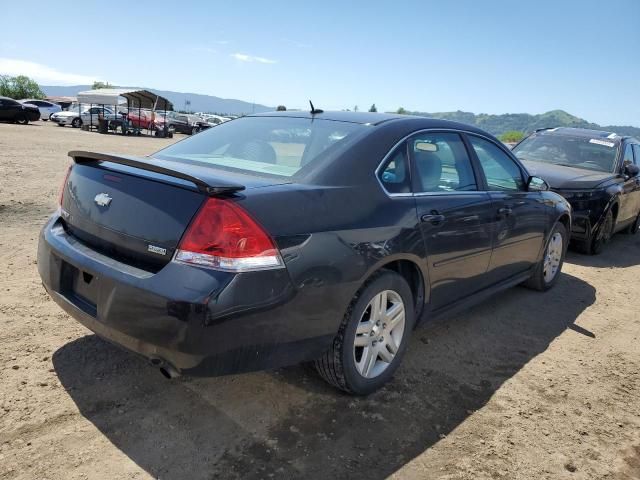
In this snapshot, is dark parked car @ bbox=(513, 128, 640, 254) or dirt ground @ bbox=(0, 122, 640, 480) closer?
dirt ground @ bbox=(0, 122, 640, 480)

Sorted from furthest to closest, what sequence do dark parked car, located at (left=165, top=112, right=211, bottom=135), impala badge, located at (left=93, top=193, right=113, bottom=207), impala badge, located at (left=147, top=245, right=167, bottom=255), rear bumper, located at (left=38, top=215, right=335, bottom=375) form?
dark parked car, located at (left=165, top=112, right=211, bottom=135), impala badge, located at (left=93, top=193, right=113, bottom=207), impala badge, located at (left=147, top=245, right=167, bottom=255), rear bumper, located at (left=38, top=215, right=335, bottom=375)

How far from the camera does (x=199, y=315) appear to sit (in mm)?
2215

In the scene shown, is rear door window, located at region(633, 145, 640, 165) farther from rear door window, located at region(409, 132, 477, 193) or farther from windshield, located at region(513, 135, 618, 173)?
rear door window, located at region(409, 132, 477, 193)

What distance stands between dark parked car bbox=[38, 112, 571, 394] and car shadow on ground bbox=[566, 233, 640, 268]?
384 centimetres

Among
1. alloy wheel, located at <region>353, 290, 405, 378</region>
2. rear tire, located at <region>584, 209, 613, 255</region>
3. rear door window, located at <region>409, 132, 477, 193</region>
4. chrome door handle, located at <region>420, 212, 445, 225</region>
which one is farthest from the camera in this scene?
rear tire, located at <region>584, 209, 613, 255</region>

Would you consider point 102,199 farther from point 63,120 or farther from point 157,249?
point 63,120

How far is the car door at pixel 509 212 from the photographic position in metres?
4.03

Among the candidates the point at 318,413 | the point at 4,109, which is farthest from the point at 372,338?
the point at 4,109

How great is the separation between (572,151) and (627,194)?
1036 millimetres

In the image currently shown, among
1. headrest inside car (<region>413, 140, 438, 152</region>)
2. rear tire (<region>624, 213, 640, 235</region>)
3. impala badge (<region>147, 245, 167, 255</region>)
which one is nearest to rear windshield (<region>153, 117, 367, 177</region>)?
headrest inside car (<region>413, 140, 438, 152</region>)

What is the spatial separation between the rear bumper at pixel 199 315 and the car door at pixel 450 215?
3.53ft

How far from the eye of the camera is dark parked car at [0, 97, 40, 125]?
90.4 feet

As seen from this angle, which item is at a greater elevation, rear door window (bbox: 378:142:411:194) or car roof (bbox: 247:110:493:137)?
car roof (bbox: 247:110:493:137)

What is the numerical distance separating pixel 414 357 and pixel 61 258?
2346 millimetres
